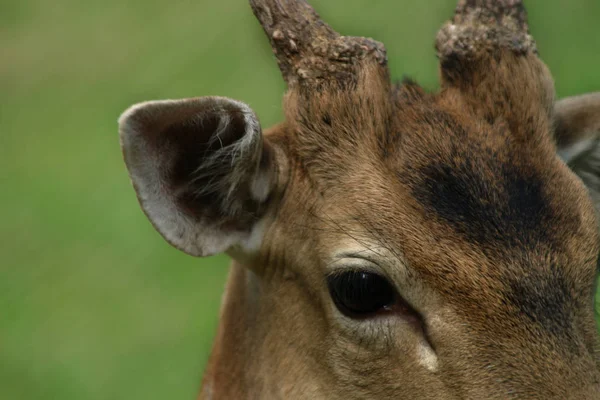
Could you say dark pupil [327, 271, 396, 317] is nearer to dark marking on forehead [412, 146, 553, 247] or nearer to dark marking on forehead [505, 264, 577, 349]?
dark marking on forehead [412, 146, 553, 247]

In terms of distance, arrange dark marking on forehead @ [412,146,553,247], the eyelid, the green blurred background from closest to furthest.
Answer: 1. dark marking on forehead @ [412,146,553,247]
2. the eyelid
3. the green blurred background

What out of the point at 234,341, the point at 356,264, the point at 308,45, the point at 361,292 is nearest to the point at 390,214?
the point at 356,264

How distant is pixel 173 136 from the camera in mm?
5004

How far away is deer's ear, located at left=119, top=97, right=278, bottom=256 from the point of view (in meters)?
4.83

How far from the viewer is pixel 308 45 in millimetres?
5066

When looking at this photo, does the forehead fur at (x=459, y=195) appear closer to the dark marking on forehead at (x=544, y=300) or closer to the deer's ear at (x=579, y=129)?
the dark marking on forehead at (x=544, y=300)

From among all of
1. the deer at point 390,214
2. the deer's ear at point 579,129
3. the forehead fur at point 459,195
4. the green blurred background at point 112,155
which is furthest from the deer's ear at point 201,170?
the green blurred background at point 112,155

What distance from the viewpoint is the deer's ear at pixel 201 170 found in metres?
4.83

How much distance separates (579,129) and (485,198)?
4.29 feet

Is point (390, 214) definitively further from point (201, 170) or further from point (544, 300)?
point (201, 170)

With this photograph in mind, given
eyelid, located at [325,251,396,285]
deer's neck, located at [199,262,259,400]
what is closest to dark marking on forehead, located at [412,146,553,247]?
eyelid, located at [325,251,396,285]

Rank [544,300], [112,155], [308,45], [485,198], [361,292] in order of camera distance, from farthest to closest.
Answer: [112,155] < [308,45] < [361,292] < [485,198] < [544,300]

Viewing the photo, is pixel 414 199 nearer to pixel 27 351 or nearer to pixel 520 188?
pixel 520 188

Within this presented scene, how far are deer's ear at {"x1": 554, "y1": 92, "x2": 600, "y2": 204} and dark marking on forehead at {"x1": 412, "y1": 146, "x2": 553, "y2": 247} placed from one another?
0.99 metres
